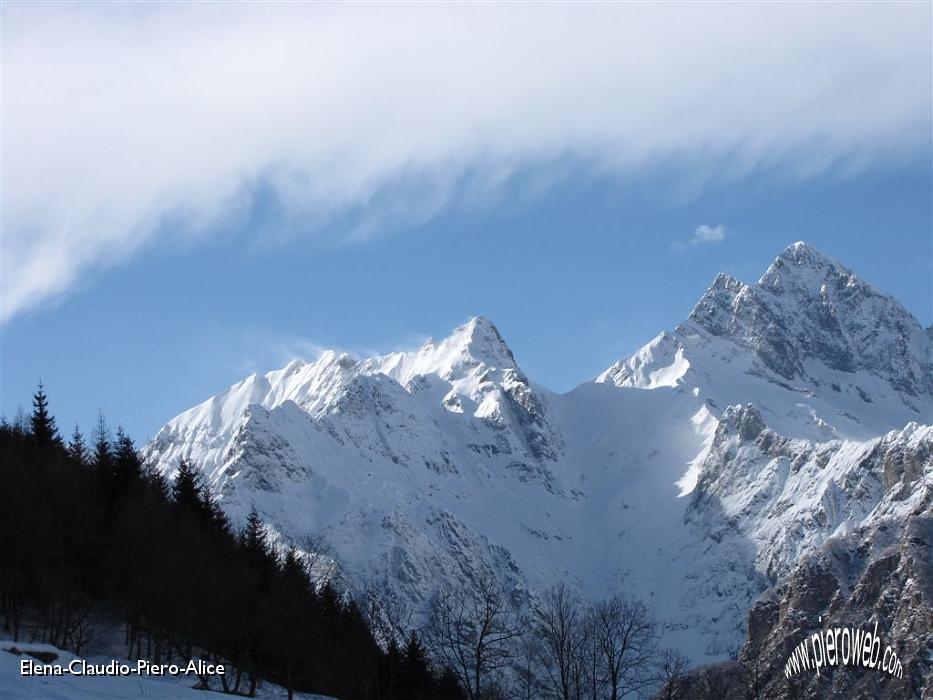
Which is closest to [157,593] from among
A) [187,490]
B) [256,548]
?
[256,548]

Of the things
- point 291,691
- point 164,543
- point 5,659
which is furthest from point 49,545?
point 5,659

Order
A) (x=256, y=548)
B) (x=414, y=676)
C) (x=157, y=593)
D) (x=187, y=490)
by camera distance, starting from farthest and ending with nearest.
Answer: (x=187, y=490), (x=256, y=548), (x=414, y=676), (x=157, y=593)

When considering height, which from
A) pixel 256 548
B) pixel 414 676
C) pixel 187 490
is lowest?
pixel 414 676

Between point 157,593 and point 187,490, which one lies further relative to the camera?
point 187,490

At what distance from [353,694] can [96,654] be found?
1314 cm

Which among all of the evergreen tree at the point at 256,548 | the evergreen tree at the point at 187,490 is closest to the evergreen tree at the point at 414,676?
the evergreen tree at the point at 256,548

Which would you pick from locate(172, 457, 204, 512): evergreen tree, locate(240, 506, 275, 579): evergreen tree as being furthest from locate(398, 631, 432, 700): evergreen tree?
locate(172, 457, 204, 512): evergreen tree

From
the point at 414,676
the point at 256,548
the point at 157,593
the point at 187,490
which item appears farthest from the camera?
the point at 187,490

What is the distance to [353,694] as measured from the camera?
63375mm

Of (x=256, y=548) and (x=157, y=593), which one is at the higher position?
(x=256, y=548)

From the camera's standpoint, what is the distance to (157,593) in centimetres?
5625

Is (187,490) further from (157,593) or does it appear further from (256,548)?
(157,593)

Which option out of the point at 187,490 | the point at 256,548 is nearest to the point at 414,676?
the point at 256,548

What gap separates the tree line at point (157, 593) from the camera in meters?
55.4
